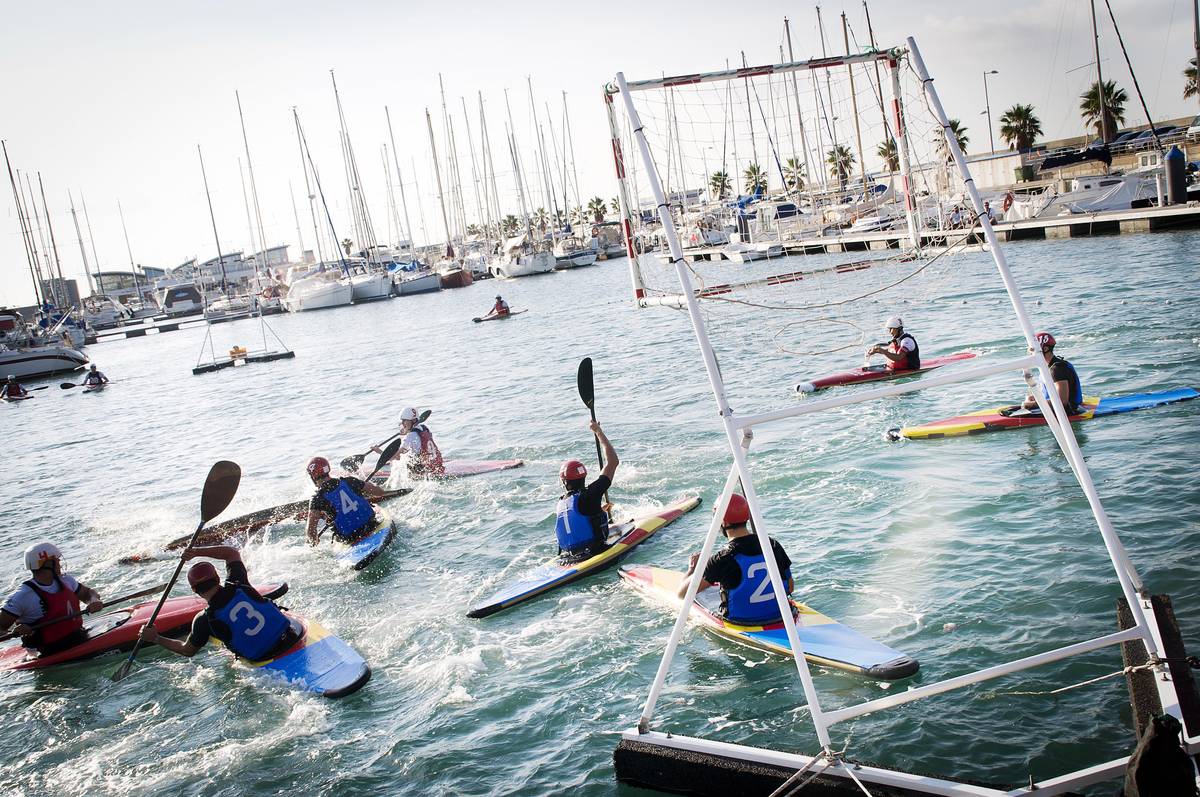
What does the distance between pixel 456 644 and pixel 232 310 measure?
77915 millimetres

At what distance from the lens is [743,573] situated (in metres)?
7.04

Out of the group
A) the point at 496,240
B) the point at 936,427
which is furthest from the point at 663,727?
the point at 496,240

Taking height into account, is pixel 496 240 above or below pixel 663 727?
above

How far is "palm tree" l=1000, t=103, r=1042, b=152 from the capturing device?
57000mm

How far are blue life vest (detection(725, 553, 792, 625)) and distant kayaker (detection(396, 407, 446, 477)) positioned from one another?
857 cm

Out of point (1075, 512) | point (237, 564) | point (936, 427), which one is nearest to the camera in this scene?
point (237, 564)

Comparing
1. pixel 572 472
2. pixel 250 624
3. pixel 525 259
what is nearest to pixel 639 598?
pixel 572 472

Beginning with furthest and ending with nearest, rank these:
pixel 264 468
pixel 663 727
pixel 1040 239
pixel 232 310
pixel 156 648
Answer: pixel 232 310
pixel 1040 239
pixel 264 468
pixel 156 648
pixel 663 727

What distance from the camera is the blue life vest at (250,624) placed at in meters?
8.21

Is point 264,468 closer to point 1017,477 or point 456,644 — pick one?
point 456,644

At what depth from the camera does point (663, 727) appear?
669 centimetres

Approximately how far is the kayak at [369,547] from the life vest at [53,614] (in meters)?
3.15

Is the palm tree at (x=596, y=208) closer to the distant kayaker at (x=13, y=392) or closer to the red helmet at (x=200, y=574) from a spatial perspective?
the distant kayaker at (x=13, y=392)

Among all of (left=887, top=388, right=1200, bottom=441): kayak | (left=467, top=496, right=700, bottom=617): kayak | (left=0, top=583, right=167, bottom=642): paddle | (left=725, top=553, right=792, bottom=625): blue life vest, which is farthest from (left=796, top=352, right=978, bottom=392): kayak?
(left=0, top=583, right=167, bottom=642): paddle
